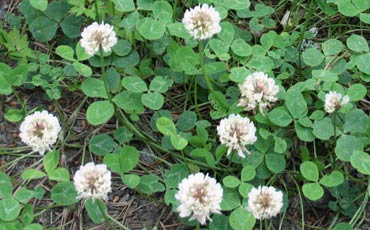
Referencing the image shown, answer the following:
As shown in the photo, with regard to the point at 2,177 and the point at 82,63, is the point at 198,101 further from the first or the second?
the point at 2,177

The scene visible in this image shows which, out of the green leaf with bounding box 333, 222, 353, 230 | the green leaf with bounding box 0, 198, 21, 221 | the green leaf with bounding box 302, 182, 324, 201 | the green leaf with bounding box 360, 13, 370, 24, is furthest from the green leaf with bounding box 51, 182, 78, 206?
the green leaf with bounding box 360, 13, 370, 24

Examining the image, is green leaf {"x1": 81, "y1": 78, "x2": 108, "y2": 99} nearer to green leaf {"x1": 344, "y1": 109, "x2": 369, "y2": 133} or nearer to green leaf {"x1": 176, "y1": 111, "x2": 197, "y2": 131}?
green leaf {"x1": 176, "y1": 111, "x2": 197, "y2": 131}

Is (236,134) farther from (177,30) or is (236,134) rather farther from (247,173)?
(177,30)

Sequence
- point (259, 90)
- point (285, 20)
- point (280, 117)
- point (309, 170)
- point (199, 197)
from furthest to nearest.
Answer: point (285, 20) < point (280, 117) < point (309, 170) < point (259, 90) < point (199, 197)

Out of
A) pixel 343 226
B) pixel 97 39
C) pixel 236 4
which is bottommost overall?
pixel 343 226

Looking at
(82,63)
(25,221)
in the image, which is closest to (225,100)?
(82,63)

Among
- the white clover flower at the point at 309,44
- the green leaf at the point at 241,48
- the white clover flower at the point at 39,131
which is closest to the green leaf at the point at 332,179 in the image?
the green leaf at the point at 241,48

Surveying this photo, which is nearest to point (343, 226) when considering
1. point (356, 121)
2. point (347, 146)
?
point (347, 146)
